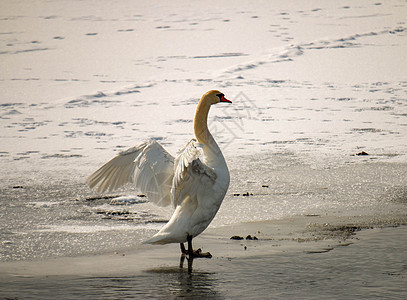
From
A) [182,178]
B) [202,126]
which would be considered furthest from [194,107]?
[182,178]

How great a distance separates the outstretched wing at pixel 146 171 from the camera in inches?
234

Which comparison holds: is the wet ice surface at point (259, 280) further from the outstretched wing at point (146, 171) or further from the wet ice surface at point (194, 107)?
the outstretched wing at point (146, 171)

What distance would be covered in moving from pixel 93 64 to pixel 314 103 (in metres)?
5.12

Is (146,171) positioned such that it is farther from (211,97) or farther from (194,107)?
(194,107)

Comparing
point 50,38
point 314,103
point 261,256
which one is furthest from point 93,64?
point 261,256

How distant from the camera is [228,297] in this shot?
462 centimetres

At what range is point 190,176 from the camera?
5.48 meters

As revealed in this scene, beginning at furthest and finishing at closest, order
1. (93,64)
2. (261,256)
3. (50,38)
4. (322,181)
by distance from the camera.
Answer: (50,38) < (93,64) < (322,181) < (261,256)

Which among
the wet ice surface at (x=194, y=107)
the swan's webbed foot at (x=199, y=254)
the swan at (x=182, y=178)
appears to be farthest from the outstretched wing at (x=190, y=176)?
the wet ice surface at (x=194, y=107)

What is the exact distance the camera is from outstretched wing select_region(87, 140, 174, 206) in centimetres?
593

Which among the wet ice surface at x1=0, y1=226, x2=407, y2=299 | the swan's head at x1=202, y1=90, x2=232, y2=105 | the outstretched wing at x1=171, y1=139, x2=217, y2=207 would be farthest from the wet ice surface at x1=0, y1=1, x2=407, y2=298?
the swan's head at x1=202, y1=90, x2=232, y2=105

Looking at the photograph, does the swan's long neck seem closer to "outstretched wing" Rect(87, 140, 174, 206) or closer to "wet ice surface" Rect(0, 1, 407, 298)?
"outstretched wing" Rect(87, 140, 174, 206)

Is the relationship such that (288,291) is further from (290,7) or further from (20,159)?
(290,7)

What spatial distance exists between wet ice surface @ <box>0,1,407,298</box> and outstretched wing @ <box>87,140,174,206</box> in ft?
1.37
